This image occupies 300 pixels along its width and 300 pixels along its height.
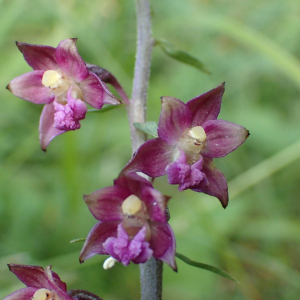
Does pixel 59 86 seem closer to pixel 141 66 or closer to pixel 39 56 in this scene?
pixel 39 56

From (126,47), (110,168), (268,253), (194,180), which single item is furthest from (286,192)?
(194,180)

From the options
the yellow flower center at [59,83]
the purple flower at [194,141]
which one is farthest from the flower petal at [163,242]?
the yellow flower center at [59,83]

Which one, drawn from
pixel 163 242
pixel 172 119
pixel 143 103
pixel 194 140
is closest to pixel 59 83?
pixel 143 103

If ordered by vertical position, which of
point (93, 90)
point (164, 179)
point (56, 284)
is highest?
point (93, 90)

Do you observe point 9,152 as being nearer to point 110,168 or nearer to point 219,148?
point 110,168

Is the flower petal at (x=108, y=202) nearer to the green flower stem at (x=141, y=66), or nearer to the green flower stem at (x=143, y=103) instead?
the green flower stem at (x=143, y=103)

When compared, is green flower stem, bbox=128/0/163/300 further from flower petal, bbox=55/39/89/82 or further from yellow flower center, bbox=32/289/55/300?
yellow flower center, bbox=32/289/55/300
